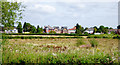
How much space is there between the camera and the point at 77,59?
5.04m

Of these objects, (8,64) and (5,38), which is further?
(5,38)

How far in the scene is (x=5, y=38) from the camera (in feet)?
20.9

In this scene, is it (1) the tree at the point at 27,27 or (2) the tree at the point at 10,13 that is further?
(1) the tree at the point at 27,27

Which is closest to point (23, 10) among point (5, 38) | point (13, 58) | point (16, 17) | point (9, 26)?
point (16, 17)

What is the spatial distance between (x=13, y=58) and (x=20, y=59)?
1.05 ft

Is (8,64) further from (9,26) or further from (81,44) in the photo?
(9,26)

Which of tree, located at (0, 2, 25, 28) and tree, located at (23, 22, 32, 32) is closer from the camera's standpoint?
tree, located at (0, 2, 25, 28)

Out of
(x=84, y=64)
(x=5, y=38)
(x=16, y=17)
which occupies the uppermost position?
(x=16, y=17)

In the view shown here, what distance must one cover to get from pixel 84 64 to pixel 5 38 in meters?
3.40

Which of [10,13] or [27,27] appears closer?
[10,13]

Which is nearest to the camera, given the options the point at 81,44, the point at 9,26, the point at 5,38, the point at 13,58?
the point at 13,58

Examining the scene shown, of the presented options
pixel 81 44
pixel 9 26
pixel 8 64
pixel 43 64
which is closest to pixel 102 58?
pixel 43 64

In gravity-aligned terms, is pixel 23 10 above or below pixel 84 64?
above

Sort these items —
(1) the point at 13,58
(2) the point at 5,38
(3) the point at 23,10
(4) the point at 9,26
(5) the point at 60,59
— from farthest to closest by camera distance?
(3) the point at 23,10 → (4) the point at 9,26 → (2) the point at 5,38 → (1) the point at 13,58 → (5) the point at 60,59
